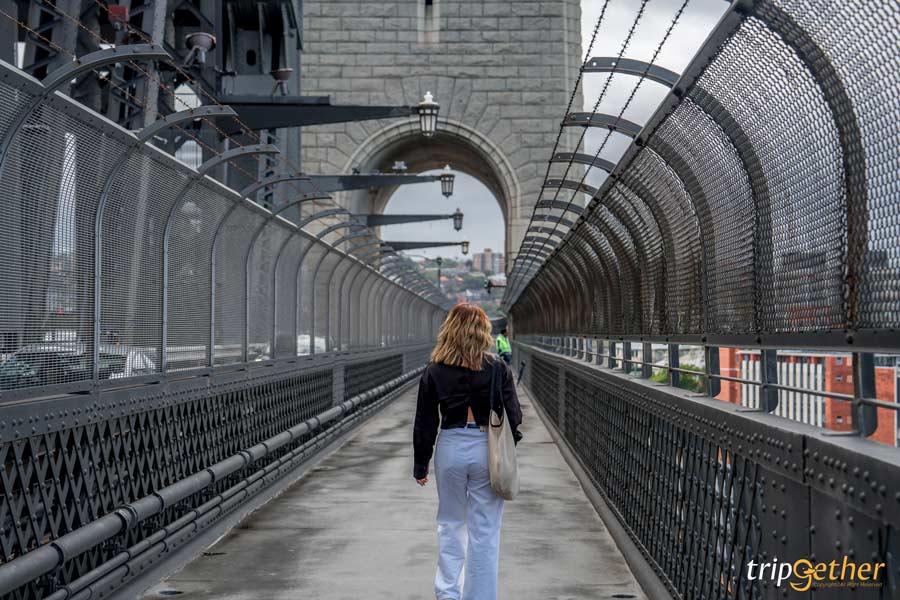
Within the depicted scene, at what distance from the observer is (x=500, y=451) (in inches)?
214

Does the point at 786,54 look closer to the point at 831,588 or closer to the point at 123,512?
the point at 831,588

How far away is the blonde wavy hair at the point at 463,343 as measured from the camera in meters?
5.64

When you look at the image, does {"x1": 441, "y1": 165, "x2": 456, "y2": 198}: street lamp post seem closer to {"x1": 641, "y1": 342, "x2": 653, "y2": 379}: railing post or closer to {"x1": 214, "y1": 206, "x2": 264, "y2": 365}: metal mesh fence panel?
{"x1": 214, "y1": 206, "x2": 264, "y2": 365}: metal mesh fence panel

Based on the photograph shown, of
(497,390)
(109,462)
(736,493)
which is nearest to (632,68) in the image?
(497,390)

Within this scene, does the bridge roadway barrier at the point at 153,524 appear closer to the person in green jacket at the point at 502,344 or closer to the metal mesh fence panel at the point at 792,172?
the metal mesh fence panel at the point at 792,172

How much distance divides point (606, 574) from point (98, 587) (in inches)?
116

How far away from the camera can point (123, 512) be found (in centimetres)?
602

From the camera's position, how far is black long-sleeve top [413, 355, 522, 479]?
218 inches

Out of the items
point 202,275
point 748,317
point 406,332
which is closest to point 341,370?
point 202,275

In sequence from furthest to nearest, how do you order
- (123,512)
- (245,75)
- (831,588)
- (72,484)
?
(245,75) < (123,512) < (72,484) < (831,588)

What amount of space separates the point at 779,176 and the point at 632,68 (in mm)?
2570

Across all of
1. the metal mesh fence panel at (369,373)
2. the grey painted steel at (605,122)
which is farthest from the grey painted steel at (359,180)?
the grey painted steel at (605,122)

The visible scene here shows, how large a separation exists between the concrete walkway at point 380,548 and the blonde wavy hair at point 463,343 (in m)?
1.47

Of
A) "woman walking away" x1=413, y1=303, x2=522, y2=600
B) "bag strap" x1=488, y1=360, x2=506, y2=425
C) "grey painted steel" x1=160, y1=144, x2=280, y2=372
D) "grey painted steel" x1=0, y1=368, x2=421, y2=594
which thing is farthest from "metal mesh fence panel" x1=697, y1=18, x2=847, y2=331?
"grey painted steel" x1=160, y1=144, x2=280, y2=372
